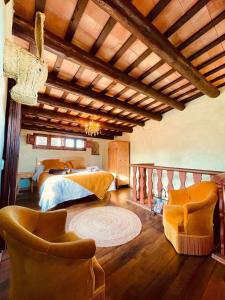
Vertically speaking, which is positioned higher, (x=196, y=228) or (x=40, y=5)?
(x=40, y=5)

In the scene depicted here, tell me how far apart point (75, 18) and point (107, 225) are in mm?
3051

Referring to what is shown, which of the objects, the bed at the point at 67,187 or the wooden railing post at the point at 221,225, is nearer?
the wooden railing post at the point at 221,225

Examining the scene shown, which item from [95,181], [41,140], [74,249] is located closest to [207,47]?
[74,249]

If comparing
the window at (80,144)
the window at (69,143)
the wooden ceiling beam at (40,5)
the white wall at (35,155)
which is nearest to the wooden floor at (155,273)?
the wooden ceiling beam at (40,5)

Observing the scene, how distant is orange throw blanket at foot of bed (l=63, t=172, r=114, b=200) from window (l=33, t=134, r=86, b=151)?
2306mm

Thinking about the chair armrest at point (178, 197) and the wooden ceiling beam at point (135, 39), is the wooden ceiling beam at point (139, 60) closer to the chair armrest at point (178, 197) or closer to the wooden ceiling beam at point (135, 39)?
the wooden ceiling beam at point (135, 39)

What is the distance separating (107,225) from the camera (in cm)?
246

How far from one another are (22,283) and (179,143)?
4.50m

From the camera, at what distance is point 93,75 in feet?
9.07

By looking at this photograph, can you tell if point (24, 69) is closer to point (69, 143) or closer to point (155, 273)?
point (155, 273)

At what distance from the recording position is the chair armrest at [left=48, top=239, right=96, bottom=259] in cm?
82

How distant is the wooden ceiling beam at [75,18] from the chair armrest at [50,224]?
2.25 metres

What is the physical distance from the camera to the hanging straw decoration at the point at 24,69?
1032mm

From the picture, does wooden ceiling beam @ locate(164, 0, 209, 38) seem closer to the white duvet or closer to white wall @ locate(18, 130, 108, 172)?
the white duvet
